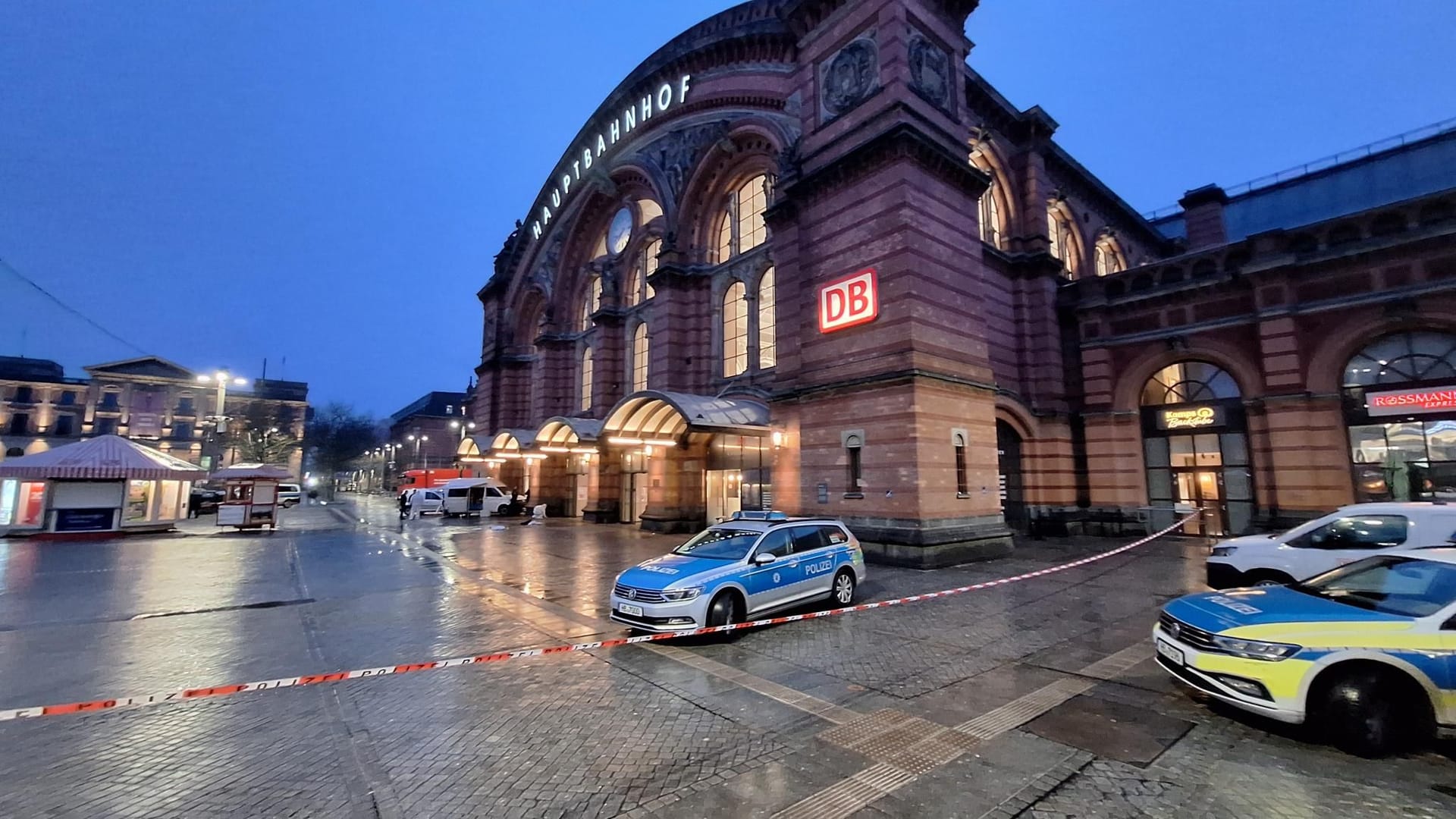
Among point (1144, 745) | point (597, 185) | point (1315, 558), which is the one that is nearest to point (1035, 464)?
point (1315, 558)

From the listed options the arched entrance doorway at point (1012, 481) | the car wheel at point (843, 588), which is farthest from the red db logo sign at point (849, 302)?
the arched entrance doorway at point (1012, 481)

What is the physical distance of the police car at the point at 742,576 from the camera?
7.88 metres

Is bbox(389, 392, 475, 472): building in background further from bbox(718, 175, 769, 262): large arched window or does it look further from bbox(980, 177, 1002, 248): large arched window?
bbox(980, 177, 1002, 248): large arched window

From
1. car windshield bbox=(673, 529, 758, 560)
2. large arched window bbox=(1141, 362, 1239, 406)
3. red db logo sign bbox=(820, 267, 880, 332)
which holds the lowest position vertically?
car windshield bbox=(673, 529, 758, 560)

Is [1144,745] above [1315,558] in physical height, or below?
below

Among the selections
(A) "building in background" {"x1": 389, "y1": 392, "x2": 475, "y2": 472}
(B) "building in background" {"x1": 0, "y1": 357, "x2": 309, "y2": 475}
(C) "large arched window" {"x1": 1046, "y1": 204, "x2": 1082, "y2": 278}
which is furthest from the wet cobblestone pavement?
(A) "building in background" {"x1": 389, "y1": 392, "x2": 475, "y2": 472}

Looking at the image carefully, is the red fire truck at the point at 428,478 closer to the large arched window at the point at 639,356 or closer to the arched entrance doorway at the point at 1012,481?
the large arched window at the point at 639,356

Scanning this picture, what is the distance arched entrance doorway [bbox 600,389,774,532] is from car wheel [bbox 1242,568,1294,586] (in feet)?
41.1

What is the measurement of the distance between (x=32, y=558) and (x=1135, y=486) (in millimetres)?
34982

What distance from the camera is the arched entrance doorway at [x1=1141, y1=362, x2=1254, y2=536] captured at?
724 inches

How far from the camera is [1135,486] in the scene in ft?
66.0

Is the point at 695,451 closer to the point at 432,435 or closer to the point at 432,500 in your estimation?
the point at 432,500

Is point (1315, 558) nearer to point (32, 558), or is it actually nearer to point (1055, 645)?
point (1055, 645)

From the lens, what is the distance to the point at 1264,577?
8867mm
